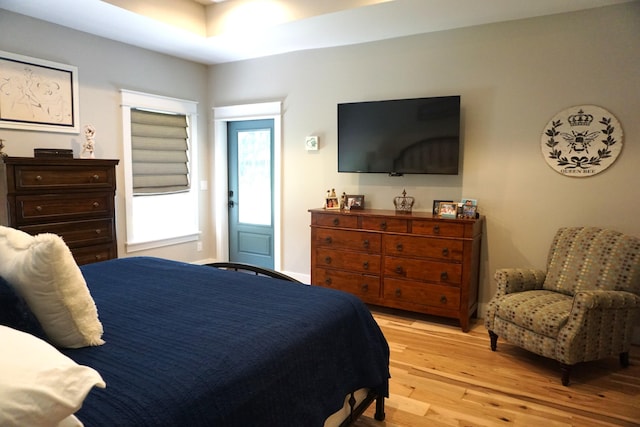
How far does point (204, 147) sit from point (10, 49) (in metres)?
2.25

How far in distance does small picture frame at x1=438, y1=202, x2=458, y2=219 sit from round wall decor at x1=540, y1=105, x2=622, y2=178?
0.85 metres

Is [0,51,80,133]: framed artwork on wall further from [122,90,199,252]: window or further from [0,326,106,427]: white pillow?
[0,326,106,427]: white pillow

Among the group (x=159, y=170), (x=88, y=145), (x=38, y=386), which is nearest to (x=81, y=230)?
(x=88, y=145)

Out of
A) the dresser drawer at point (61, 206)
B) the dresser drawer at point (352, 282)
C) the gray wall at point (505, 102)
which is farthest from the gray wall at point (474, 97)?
the dresser drawer at point (352, 282)

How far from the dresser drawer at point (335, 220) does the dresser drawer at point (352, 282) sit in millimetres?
455

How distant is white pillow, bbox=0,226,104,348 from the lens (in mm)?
1358

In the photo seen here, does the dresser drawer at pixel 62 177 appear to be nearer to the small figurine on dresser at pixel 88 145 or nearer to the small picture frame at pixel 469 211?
the small figurine on dresser at pixel 88 145

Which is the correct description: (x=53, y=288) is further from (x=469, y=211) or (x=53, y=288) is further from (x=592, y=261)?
(x=592, y=261)

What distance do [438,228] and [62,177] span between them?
3.13 metres

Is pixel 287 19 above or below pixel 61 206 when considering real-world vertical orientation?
above

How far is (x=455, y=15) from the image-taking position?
3.54m

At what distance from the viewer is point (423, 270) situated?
12.2 feet

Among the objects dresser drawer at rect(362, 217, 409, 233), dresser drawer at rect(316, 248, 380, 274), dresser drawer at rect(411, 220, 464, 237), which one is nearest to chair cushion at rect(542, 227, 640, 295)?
dresser drawer at rect(411, 220, 464, 237)

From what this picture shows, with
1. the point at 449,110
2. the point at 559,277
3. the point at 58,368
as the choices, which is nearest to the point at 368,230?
the point at 449,110
